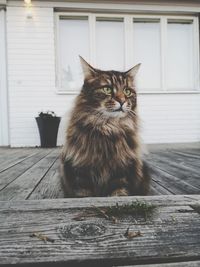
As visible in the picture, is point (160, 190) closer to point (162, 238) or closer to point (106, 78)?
point (106, 78)

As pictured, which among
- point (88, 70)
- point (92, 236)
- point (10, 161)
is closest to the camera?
point (92, 236)

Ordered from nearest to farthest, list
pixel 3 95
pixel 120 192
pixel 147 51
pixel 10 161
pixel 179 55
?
pixel 120 192 → pixel 10 161 → pixel 3 95 → pixel 147 51 → pixel 179 55

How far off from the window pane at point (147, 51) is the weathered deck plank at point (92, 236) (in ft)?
16.3

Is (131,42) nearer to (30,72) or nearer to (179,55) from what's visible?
(179,55)

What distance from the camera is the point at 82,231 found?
2.63 feet

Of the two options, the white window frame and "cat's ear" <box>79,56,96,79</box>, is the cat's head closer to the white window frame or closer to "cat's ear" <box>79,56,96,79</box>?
"cat's ear" <box>79,56,96,79</box>

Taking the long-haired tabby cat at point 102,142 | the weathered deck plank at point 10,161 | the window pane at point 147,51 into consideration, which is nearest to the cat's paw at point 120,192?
the long-haired tabby cat at point 102,142

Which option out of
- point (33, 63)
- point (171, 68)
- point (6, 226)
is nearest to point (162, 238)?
point (6, 226)

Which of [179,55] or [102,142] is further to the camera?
[179,55]

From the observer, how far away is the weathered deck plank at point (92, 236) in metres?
0.69

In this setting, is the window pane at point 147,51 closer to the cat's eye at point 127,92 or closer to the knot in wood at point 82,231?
the cat's eye at point 127,92

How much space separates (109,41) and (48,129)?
209 centimetres

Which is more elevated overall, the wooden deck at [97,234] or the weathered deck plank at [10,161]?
the wooden deck at [97,234]

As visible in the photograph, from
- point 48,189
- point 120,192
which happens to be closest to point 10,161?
point 48,189
